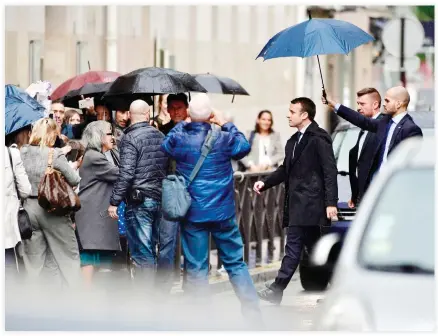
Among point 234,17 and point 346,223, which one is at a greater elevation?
point 234,17

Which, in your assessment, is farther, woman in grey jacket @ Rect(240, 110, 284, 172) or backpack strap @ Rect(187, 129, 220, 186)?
woman in grey jacket @ Rect(240, 110, 284, 172)

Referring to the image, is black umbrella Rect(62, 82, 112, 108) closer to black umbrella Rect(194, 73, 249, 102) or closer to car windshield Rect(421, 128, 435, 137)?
black umbrella Rect(194, 73, 249, 102)

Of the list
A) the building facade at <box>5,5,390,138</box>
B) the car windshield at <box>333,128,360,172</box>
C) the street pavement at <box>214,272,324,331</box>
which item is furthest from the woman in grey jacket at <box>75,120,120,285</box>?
the building facade at <box>5,5,390,138</box>

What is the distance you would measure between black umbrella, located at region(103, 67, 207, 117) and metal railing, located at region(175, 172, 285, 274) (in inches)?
90.2

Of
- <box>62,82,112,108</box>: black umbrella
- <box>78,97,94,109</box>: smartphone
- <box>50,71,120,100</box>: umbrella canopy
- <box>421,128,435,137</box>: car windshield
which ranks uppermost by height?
<box>50,71,120,100</box>: umbrella canopy

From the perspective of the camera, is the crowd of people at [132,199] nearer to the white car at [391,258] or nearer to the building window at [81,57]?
the white car at [391,258]

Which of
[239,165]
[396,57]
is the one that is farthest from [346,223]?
[396,57]

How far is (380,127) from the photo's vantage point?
12.4 meters

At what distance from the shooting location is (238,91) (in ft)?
52.2

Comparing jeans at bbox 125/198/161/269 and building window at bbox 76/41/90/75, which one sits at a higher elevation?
building window at bbox 76/41/90/75

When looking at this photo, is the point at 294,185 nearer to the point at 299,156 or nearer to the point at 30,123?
the point at 299,156

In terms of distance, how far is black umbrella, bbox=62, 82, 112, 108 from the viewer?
1539 centimetres

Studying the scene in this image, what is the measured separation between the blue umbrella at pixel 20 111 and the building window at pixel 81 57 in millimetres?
8953

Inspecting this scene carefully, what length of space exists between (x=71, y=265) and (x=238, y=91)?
12.0 feet
